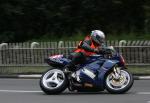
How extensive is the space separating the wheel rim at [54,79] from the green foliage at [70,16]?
13813mm

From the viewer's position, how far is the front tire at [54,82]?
15.0 metres

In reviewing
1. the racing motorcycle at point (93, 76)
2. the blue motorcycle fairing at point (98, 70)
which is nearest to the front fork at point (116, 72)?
the racing motorcycle at point (93, 76)

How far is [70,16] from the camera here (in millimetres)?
30062

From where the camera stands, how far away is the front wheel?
1459cm

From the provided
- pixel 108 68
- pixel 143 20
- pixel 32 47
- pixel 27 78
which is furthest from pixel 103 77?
pixel 143 20

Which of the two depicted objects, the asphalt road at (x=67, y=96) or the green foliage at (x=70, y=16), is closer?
the asphalt road at (x=67, y=96)

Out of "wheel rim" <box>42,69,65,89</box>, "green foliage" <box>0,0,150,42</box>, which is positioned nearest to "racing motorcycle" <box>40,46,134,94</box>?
"wheel rim" <box>42,69,65,89</box>

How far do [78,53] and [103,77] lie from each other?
2.80 feet

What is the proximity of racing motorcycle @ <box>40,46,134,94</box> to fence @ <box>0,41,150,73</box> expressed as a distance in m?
6.30

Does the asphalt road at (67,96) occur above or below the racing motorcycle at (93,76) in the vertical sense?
below

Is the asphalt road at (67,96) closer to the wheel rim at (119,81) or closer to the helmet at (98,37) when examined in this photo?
the wheel rim at (119,81)

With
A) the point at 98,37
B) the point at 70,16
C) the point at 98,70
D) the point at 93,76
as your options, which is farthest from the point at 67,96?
the point at 70,16

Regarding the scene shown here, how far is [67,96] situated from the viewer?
14.7 m

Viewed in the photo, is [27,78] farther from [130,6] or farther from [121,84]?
[130,6]
